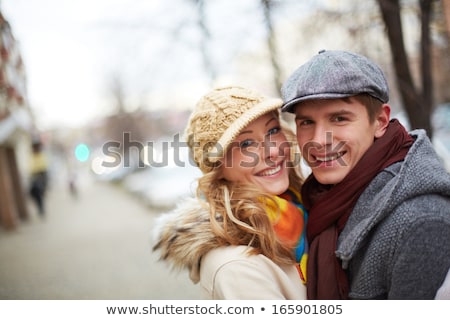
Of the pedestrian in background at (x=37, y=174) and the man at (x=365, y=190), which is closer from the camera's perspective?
the man at (x=365, y=190)

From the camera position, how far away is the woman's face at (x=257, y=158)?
1.45 metres

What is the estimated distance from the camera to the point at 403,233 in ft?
3.62

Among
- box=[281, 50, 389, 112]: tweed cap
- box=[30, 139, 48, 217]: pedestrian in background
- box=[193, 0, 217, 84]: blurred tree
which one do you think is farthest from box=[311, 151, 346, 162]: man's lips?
box=[30, 139, 48, 217]: pedestrian in background

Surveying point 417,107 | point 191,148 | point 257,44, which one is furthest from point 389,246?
point 257,44

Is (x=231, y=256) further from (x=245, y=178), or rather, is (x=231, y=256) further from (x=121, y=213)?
(x=121, y=213)

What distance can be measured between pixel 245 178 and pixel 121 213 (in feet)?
29.5

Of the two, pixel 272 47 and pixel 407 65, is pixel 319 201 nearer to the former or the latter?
pixel 407 65

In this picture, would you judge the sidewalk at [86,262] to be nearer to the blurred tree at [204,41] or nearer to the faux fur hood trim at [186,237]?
the faux fur hood trim at [186,237]

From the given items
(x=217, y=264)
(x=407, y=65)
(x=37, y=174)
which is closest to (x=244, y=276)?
(x=217, y=264)

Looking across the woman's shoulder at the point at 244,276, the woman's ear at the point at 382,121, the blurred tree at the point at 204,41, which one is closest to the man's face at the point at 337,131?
the woman's ear at the point at 382,121

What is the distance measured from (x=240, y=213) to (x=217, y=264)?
0.66ft

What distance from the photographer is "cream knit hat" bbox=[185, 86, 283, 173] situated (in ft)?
4.48

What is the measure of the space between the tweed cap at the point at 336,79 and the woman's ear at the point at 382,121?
0.04 m

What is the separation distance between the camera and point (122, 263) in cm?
541
